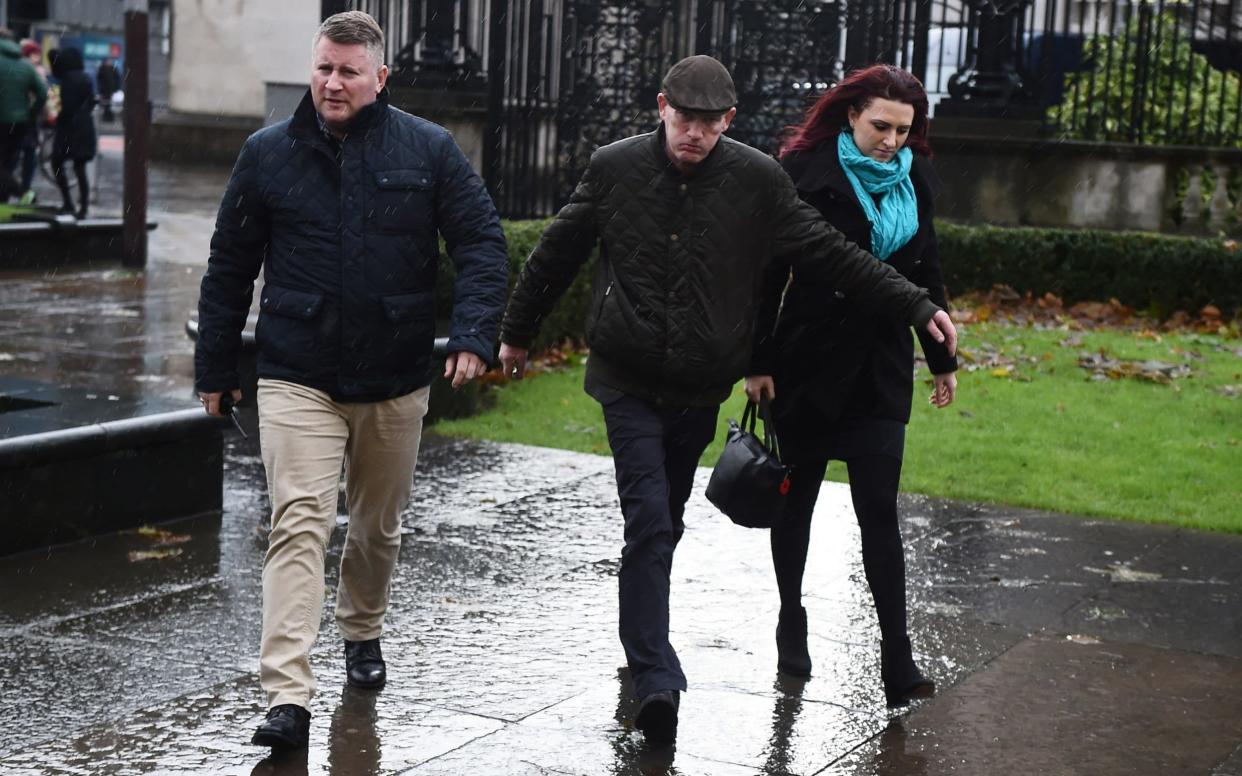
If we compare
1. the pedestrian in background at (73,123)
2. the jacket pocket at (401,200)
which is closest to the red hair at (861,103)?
the jacket pocket at (401,200)

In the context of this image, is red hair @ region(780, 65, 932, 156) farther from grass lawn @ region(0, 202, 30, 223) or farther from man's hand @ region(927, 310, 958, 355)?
grass lawn @ region(0, 202, 30, 223)

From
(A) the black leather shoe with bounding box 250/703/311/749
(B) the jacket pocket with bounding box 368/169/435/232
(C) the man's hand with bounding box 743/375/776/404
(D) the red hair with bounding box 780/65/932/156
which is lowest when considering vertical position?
(A) the black leather shoe with bounding box 250/703/311/749

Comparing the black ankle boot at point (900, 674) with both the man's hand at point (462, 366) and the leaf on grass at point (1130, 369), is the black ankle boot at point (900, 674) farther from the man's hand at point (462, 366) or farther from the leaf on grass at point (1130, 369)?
the leaf on grass at point (1130, 369)

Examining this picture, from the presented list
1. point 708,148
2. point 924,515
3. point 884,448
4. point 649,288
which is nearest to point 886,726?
point 884,448

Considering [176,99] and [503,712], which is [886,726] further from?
[176,99]

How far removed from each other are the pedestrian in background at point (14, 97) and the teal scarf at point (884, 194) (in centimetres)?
1405

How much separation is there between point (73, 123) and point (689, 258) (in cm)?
A: 1550

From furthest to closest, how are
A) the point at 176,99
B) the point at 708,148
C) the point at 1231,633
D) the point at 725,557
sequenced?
the point at 176,99 < the point at 725,557 < the point at 1231,633 < the point at 708,148

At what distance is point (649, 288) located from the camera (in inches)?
189

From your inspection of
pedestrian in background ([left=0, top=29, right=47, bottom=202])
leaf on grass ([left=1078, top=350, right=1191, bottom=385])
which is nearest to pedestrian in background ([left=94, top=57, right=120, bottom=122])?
pedestrian in background ([left=0, top=29, right=47, bottom=202])

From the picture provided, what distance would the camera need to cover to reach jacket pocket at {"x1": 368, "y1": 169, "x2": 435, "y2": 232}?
476 cm

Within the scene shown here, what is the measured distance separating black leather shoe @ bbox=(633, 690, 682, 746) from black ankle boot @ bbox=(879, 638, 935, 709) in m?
0.71

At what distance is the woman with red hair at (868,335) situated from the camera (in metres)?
4.98

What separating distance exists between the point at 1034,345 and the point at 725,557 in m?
5.79
